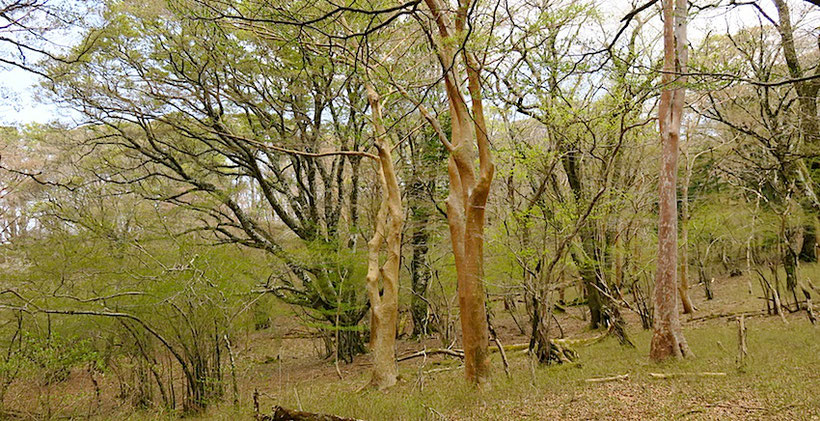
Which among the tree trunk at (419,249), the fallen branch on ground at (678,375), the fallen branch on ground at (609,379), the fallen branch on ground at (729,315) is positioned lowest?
the fallen branch on ground at (729,315)

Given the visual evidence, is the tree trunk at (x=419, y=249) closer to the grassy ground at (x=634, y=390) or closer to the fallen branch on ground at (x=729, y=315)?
the grassy ground at (x=634, y=390)

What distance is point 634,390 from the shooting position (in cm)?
562

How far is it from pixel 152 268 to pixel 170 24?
5882mm

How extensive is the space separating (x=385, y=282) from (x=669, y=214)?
510 centimetres

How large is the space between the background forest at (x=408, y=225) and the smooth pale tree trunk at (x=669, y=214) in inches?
1.4

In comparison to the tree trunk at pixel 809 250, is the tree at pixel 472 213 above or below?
above

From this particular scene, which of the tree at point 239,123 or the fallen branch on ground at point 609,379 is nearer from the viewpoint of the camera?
the fallen branch on ground at point 609,379

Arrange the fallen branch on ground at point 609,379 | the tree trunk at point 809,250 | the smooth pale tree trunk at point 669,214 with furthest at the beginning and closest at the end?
1. the tree trunk at point 809,250
2. the smooth pale tree trunk at point 669,214
3. the fallen branch on ground at point 609,379

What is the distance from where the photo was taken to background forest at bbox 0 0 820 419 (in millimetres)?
6328

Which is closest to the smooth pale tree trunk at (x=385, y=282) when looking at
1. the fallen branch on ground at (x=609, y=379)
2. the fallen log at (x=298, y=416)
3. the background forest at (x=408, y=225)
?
the background forest at (x=408, y=225)

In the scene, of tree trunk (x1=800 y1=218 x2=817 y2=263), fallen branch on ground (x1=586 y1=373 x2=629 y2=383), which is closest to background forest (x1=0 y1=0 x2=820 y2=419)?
fallen branch on ground (x1=586 y1=373 x2=629 y2=383)

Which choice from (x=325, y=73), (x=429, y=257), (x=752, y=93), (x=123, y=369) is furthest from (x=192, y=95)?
(x=752, y=93)

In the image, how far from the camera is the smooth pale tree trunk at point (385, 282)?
8883 mm

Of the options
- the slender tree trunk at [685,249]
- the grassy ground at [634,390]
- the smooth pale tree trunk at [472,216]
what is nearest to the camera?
the grassy ground at [634,390]
